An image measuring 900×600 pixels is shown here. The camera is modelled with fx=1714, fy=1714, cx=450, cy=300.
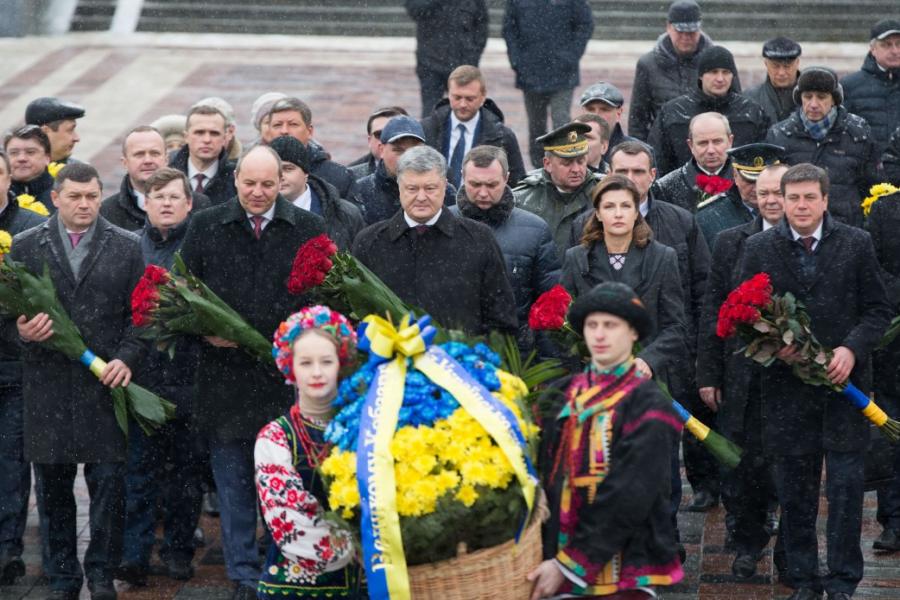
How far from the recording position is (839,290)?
8047mm

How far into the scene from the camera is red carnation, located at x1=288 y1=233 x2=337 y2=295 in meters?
7.62

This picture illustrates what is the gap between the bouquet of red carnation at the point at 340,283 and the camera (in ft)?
24.8

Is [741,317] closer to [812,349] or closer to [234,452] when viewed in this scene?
[812,349]

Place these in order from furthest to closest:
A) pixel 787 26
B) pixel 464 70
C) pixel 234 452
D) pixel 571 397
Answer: pixel 787 26 < pixel 464 70 < pixel 234 452 < pixel 571 397

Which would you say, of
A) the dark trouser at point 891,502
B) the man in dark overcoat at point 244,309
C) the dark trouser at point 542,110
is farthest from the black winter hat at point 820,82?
the dark trouser at point 542,110

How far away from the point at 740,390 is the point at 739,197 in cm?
159

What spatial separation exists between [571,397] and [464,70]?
6020mm

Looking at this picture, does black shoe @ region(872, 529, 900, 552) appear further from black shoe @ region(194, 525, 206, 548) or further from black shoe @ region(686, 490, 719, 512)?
black shoe @ region(194, 525, 206, 548)

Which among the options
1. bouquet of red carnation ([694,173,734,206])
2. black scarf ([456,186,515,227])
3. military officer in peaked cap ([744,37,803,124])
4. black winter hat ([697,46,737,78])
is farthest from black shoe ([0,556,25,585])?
military officer in peaked cap ([744,37,803,124])

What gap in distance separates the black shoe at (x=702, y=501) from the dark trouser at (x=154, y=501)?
2794mm

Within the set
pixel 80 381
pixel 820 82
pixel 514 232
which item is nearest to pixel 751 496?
pixel 514 232

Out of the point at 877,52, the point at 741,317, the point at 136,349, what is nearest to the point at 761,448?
the point at 741,317

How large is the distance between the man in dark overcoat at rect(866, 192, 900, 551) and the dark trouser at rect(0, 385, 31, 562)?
4.57 m

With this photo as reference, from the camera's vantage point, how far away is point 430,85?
1698cm
